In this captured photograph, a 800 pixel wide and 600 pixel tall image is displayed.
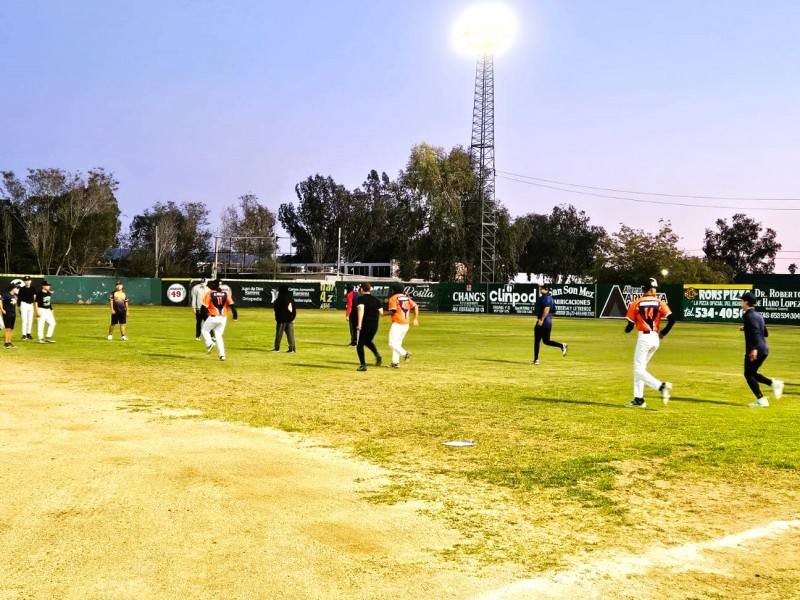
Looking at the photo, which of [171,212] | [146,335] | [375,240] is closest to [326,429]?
[146,335]

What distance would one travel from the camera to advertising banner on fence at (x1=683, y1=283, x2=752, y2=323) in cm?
4556

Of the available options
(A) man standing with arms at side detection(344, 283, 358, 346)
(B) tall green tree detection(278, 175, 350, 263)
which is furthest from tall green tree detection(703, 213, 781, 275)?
(A) man standing with arms at side detection(344, 283, 358, 346)

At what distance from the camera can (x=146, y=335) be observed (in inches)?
1109

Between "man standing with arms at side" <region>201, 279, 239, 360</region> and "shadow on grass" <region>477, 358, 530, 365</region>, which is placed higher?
"man standing with arms at side" <region>201, 279, 239, 360</region>

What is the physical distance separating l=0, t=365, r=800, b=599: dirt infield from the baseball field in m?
0.03

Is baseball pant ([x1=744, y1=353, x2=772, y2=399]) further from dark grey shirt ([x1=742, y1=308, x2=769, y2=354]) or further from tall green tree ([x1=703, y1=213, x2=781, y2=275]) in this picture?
tall green tree ([x1=703, y1=213, x2=781, y2=275])

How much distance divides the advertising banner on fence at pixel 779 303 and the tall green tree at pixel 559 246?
7841cm

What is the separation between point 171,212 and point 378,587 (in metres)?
102

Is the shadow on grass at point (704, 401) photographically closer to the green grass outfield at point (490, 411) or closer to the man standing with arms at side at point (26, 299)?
the green grass outfield at point (490, 411)

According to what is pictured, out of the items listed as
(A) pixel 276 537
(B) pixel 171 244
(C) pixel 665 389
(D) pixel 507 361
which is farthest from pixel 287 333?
(B) pixel 171 244

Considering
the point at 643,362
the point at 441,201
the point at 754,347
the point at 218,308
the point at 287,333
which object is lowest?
the point at 287,333

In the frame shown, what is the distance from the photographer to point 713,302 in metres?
46.4

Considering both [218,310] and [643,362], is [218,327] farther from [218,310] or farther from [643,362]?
[643,362]

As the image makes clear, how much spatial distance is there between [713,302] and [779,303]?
11.6 feet
